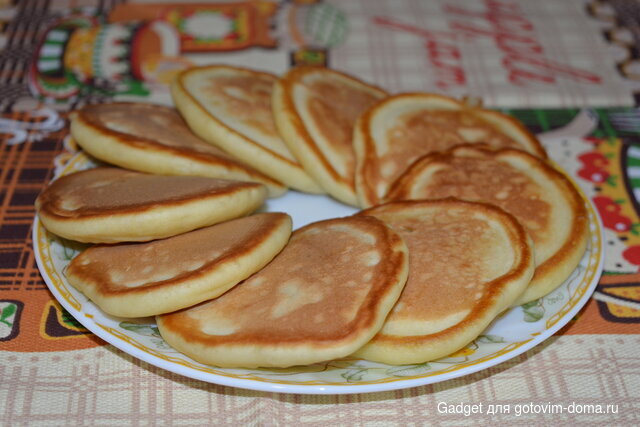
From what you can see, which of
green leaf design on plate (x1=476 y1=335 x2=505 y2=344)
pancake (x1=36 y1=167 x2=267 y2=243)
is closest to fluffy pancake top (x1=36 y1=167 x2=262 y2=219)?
pancake (x1=36 y1=167 x2=267 y2=243)

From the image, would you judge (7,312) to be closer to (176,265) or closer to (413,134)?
(176,265)

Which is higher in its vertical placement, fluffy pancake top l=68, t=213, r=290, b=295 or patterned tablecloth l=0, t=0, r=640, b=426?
fluffy pancake top l=68, t=213, r=290, b=295

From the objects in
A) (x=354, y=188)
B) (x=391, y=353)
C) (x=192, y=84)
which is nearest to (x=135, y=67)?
(x=192, y=84)

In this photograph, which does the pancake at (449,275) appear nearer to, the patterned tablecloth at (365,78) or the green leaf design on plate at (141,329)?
the patterned tablecloth at (365,78)

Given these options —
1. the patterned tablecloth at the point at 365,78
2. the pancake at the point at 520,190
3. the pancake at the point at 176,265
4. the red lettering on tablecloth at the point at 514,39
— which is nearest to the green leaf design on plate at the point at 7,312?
the patterned tablecloth at the point at 365,78

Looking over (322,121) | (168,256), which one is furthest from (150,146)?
(322,121)

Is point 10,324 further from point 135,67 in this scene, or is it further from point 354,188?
point 135,67

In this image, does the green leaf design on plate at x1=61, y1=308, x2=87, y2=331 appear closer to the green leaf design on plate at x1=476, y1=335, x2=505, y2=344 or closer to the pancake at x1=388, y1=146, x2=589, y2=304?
the pancake at x1=388, y1=146, x2=589, y2=304
